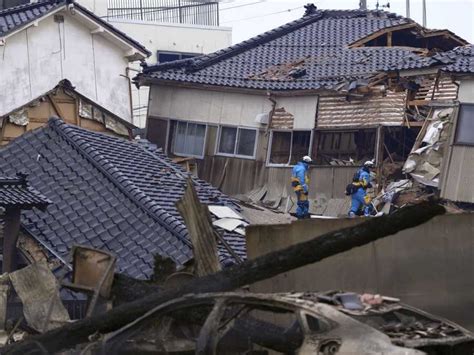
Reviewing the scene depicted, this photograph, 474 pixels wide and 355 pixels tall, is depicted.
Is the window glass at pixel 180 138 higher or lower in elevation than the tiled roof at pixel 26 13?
lower

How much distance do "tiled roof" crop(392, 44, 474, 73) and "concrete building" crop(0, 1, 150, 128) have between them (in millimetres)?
7255

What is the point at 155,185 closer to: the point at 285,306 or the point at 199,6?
the point at 285,306

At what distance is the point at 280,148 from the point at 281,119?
0.77 metres

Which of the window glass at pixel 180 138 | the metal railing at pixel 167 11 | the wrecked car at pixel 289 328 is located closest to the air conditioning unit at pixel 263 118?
the window glass at pixel 180 138

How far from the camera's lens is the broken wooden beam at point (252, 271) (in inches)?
349

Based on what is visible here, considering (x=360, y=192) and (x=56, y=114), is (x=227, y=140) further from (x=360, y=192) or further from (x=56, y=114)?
(x=360, y=192)

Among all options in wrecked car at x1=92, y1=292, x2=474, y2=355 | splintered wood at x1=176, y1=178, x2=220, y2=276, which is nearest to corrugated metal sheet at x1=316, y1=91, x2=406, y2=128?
splintered wood at x1=176, y1=178, x2=220, y2=276

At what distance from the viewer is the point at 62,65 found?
29.3 meters

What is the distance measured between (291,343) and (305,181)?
642 inches

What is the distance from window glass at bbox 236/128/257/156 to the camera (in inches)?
1187

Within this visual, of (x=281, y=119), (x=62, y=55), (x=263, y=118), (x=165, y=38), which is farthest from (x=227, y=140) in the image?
(x=165, y=38)

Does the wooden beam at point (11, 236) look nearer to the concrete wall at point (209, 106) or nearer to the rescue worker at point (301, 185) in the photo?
the rescue worker at point (301, 185)

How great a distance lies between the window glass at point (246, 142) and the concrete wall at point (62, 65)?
2977mm

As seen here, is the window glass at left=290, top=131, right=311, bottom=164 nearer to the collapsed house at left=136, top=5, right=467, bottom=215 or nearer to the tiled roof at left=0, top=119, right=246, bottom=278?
the collapsed house at left=136, top=5, right=467, bottom=215
